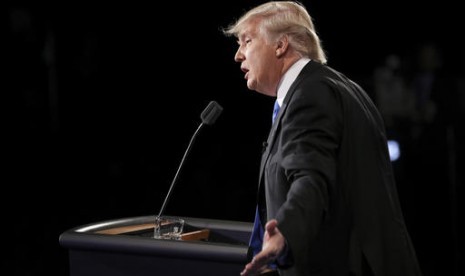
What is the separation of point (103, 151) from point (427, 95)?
200 centimetres

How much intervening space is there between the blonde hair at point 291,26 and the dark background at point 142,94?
2.85 metres

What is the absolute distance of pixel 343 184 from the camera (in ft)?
5.01

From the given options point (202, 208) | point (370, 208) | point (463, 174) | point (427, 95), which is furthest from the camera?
point (202, 208)

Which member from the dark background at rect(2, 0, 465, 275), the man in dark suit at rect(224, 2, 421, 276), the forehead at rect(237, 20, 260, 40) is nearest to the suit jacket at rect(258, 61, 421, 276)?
the man in dark suit at rect(224, 2, 421, 276)

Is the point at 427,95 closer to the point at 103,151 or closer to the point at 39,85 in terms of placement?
the point at 103,151

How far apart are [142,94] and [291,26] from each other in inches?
126

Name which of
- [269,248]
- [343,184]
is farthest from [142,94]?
[269,248]

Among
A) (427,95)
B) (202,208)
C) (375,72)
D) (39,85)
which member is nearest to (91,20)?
(39,85)

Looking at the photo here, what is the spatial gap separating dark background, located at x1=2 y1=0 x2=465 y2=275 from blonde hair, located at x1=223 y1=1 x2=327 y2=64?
2.85 meters

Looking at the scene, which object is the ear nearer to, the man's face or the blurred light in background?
the man's face

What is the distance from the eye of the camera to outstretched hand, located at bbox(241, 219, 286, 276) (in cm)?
133

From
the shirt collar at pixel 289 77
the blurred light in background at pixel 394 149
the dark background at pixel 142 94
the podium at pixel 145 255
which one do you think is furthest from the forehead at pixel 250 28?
the dark background at pixel 142 94

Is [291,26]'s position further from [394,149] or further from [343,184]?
[394,149]

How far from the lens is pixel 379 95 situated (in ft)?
14.1
